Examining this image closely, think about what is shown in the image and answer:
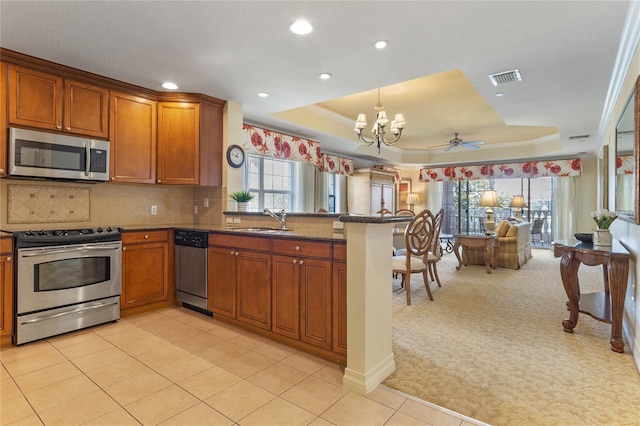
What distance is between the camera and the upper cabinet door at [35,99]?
110 inches

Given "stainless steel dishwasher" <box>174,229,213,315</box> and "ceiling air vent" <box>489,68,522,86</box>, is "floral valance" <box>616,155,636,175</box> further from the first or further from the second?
"stainless steel dishwasher" <box>174,229,213,315</box>

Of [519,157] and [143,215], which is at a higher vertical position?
[519,157]

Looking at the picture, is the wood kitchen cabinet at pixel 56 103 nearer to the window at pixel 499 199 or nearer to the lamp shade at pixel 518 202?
the window at pixel 499 199

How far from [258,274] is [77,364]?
4.57ft

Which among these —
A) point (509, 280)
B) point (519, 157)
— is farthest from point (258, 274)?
point (519, 157)

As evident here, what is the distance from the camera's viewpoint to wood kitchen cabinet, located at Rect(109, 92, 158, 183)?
342 cm

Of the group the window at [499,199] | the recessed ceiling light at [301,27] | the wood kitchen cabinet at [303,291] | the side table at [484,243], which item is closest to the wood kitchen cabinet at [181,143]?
the wood kitchen cabinet at [303,291]

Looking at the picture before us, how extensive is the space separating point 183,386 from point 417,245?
2771 mm

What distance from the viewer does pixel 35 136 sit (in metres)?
2.88

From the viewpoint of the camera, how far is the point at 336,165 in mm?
6848

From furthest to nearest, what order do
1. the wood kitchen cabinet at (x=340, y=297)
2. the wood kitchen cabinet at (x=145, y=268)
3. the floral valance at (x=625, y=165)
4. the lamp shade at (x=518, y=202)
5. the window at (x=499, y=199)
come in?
1. the window at (x=499, y=199)
2. the lamp shade at (x=518, y=202)
3. the wood kitchen cabinet at (x=145, y=268)
4. the floral valance at (x=625, y=165)
5. the wood kitchen cabinet at (x=340, y=297)

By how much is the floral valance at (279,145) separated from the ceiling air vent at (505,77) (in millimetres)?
2960

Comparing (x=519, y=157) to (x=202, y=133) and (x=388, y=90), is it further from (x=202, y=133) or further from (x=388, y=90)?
(x=202, y=133)

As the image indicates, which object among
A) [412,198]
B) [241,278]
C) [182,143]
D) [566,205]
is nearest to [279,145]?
[182,143]
